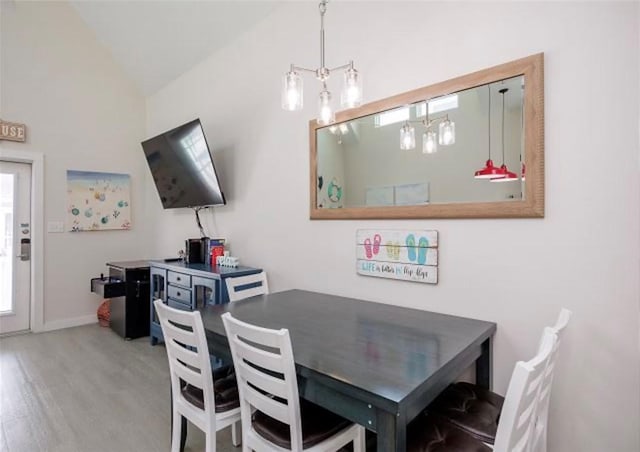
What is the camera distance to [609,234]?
146cm

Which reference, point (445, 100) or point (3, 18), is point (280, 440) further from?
point (3, 18)

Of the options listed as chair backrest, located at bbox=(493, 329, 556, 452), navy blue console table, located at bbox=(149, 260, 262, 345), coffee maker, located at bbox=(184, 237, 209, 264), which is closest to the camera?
chair backrest, located at bbox=(493, 329, 556, 452)

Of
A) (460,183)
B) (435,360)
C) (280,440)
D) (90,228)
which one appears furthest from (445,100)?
(90,228)

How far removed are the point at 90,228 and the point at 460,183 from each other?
434 centimetres

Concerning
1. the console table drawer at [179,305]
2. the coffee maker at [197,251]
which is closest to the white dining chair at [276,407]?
the console table drawer at [179,305]

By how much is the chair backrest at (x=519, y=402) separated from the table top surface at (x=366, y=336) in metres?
0.25

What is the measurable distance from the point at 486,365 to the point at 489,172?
38.4 inches

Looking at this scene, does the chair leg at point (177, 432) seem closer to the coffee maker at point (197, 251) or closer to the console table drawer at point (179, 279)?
the console table drawer at point (179, 279)

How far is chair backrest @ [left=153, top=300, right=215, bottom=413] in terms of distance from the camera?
60.4 inches

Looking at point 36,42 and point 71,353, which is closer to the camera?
point 71,353

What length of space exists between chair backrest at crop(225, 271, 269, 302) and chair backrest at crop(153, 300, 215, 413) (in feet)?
2.30

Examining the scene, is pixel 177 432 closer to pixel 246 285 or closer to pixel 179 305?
pixel 246 285

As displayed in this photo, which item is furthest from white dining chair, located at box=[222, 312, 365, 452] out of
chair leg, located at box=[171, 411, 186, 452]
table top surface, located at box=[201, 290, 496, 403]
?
chair leg, located at box=[171, 411, 186, 452]

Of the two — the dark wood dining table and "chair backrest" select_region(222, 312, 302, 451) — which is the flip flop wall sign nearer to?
the dark wood dining table
